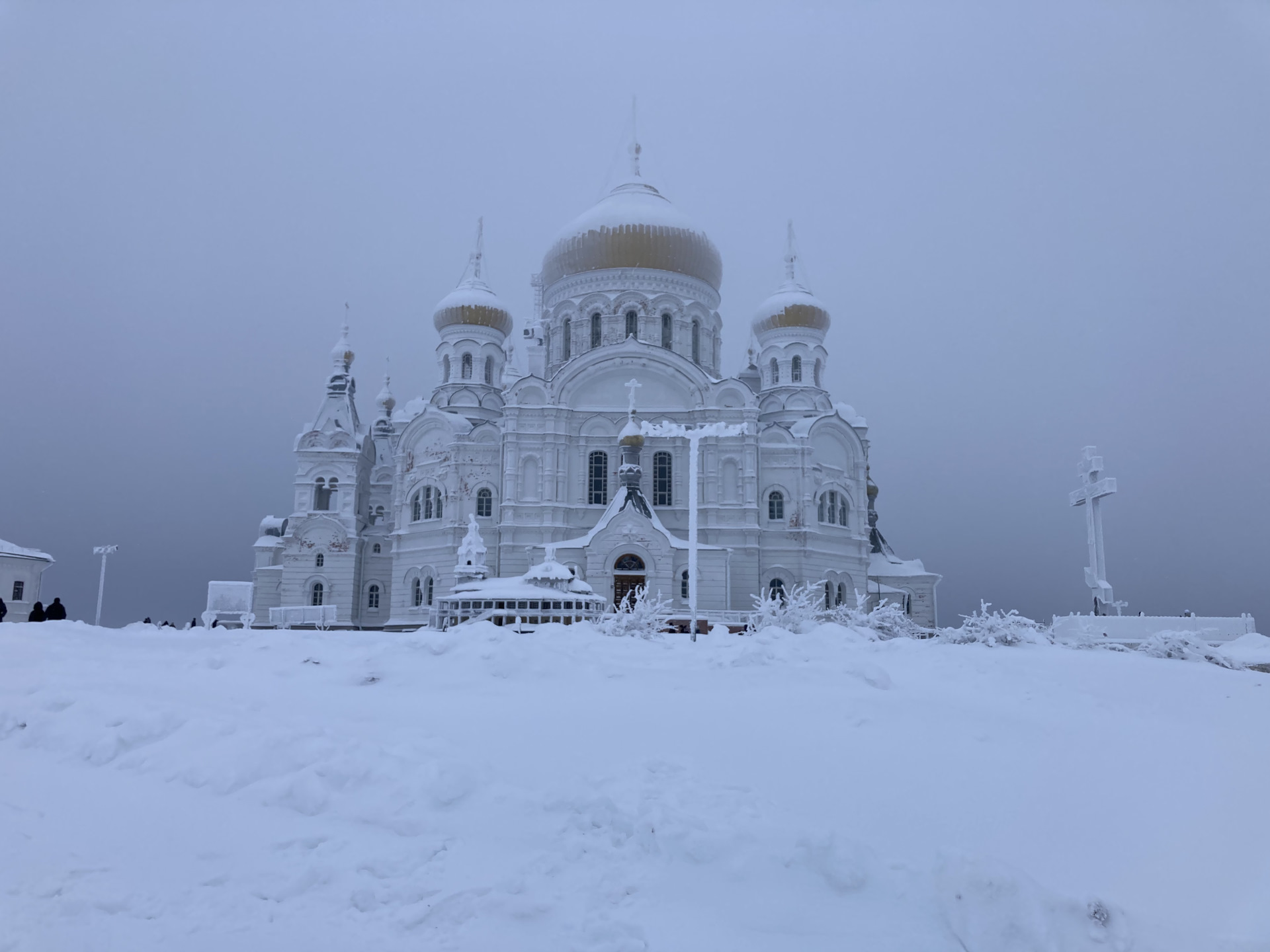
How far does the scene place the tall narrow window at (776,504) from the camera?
1222 inches

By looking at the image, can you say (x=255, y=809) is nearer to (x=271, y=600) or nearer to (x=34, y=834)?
(x=34, y=834)

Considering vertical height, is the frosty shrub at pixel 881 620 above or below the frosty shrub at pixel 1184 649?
above

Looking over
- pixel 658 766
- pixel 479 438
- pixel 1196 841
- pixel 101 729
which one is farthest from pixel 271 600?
pixel 1196 841

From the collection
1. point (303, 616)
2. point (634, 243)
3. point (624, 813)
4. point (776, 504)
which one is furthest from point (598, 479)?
point (624, 813)

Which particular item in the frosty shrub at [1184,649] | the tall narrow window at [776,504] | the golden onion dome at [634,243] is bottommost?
the frosty shrub at [1184,649]

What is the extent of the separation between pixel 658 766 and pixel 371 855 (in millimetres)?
2128

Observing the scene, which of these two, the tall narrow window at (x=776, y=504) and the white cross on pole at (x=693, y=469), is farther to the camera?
the tall narrow window at (x=776, y=504)

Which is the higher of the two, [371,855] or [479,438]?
[479,438]

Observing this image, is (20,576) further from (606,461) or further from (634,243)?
(634,243)

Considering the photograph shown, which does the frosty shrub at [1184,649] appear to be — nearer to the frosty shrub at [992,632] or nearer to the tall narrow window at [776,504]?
the frosty shrub at [992,632]

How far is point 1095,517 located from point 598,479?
51.0 ft

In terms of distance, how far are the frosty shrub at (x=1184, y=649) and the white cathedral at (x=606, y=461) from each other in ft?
47.3

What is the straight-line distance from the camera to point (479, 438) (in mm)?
30875

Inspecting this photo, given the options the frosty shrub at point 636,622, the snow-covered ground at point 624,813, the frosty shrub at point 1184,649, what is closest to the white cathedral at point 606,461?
the frosty shrub at point 636,622
